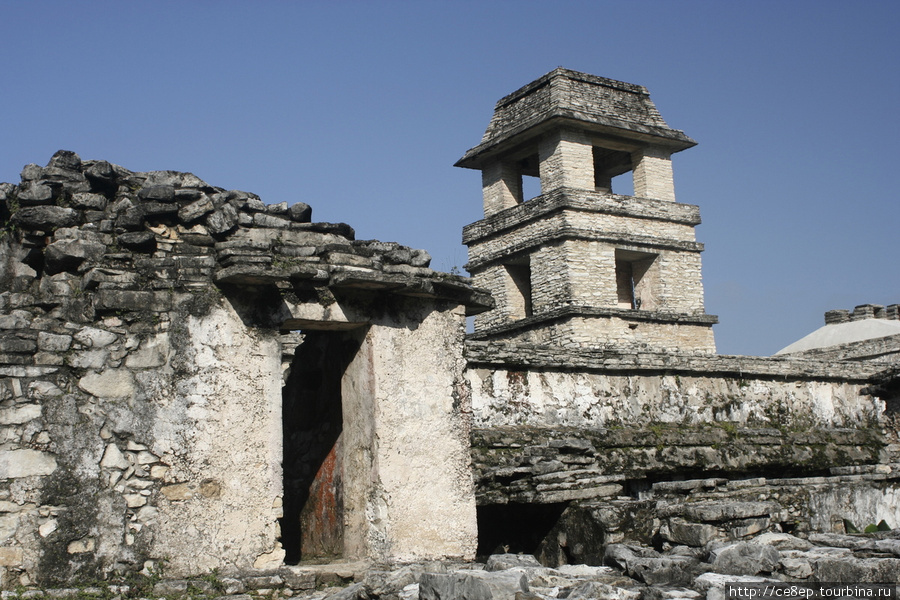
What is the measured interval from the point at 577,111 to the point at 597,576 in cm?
1820

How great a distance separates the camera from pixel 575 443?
9156 mm

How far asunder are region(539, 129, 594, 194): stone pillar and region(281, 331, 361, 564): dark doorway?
15.2 metres

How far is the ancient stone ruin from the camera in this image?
582cm

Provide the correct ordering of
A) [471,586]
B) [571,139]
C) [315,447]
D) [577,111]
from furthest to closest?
[571,139]
[577,111]
[315,447]
[471,586]

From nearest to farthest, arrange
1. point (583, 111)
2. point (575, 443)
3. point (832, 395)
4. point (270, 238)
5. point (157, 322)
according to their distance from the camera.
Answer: point (157, 322)
point (270, 238)
point (575, 443)
point (832, 395)
point (583, 111)

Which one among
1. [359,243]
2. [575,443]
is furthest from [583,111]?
[359,243]

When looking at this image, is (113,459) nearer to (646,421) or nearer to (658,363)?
(646,421)

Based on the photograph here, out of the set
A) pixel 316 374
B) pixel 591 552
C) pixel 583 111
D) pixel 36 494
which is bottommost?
pixel 591 552

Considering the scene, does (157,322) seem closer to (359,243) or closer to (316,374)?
(359,243)

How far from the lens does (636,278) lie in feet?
82.4

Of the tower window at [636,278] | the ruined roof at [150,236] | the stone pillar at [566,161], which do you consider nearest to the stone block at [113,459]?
the ruined roof at [150,236]

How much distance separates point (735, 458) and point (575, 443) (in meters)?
2.55

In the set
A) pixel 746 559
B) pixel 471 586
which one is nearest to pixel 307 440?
pixel 471 586

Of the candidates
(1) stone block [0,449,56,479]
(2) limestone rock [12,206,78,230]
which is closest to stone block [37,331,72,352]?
(1) stone block [0,449,56,479]
